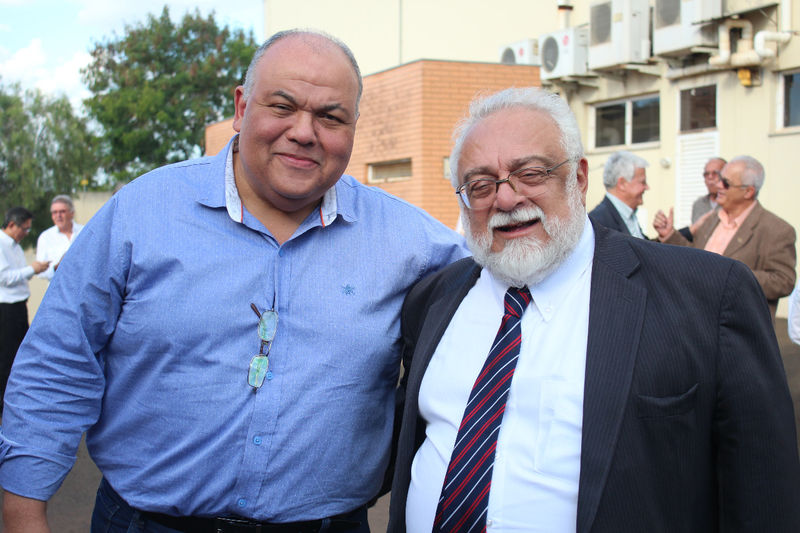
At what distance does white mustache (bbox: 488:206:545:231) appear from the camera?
7.03 feet

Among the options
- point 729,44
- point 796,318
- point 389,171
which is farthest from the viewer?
point 389,171

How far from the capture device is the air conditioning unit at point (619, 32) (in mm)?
13117

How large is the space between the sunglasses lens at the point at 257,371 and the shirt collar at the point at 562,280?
708mm

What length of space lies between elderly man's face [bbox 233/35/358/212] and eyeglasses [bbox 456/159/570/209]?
1.34 feet

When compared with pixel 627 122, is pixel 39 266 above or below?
below

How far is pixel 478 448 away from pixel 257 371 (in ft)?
2.07

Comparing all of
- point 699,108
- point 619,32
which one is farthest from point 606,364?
point 619,32

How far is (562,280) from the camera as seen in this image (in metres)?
2.15

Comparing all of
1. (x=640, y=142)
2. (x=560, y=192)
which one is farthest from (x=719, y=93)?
(x=560, y=192)

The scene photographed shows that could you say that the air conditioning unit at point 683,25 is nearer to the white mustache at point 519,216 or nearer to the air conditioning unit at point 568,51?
the air conditioning unit at point 568,51

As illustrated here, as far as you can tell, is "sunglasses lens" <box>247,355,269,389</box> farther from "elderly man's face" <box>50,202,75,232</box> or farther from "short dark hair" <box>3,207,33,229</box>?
"elderly man's face" <box>50,202,75,232</box>

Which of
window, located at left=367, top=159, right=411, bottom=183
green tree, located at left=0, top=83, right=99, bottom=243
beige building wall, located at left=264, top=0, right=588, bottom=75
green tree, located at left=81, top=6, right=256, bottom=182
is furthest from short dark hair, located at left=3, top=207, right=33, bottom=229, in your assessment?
green tree, located at left=81, top=6, right=256, bottom=182

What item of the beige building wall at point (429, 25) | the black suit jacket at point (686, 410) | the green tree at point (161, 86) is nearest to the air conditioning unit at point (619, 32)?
the beige building wall at point (429, 25)

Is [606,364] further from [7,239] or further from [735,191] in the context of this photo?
[7,239]
